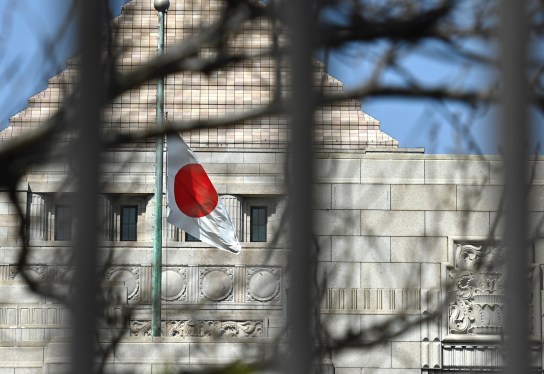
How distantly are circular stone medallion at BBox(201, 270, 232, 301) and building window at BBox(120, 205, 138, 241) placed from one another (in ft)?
4.36

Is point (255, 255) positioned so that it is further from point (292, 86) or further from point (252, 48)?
point (292, 86)

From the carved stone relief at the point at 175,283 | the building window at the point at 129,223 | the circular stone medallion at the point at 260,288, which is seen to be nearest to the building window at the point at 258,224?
the circular stone medallion at the point at 260,288

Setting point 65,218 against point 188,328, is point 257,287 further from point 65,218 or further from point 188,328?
point 65,218

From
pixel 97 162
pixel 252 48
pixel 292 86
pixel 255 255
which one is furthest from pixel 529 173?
pixel 255 255

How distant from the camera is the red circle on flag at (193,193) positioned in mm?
14452

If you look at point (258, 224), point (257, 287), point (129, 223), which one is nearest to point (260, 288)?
point (257, 287)

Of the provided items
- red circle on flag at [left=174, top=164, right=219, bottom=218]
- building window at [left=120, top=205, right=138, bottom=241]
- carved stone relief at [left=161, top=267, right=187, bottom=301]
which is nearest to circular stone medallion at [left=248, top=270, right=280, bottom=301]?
carved stone relief at [left=161, top=267, right=187, bottom=301]

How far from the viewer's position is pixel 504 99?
1.71m

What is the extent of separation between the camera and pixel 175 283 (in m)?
16.2

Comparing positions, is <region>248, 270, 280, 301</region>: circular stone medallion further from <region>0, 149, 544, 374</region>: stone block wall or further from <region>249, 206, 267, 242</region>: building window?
<region>249, 206, 267, 242</region>: building window

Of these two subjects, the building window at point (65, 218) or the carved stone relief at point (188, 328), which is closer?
the building window at point (65, 218)

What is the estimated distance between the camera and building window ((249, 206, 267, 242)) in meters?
17.0

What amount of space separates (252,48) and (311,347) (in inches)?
65.3

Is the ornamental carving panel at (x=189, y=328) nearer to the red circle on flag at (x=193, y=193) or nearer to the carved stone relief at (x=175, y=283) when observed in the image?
the carved stone relief at (x=175, y=283)
